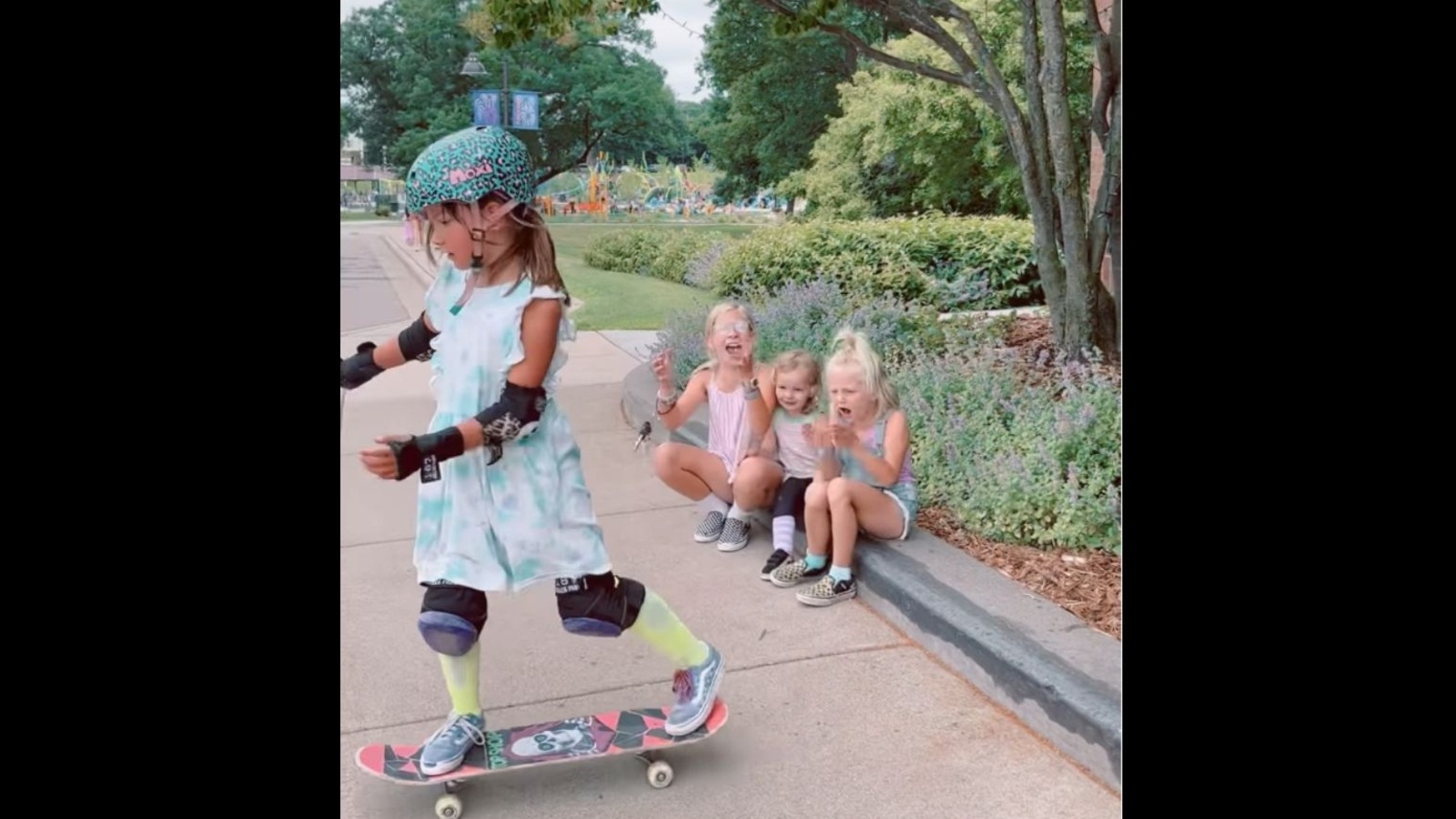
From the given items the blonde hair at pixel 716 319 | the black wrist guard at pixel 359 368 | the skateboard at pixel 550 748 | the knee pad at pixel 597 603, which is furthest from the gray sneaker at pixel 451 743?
the blonde hair at pixel 716 319

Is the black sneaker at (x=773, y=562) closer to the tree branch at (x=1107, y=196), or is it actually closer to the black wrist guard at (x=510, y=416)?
the black wrist guard at (x=510, y=416)

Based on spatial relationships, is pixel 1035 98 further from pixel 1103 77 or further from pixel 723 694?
pixel 723 694

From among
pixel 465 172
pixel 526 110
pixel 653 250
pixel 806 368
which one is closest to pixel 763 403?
pixel 806 368

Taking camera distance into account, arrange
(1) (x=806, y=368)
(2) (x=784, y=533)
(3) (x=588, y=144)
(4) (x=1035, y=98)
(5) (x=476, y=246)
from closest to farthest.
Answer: (5) (x=476, y=246) → (3) (x=588, y=144) → (1) (x=806, y=368) → (2) (x=784, y=533) → (4) (x=1035, y=98)

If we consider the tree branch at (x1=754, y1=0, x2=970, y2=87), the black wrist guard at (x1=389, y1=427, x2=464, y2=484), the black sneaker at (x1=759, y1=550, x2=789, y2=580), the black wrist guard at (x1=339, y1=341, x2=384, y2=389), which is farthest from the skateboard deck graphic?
the tree branch at (x1=754, y1=0, x2=970, y2=87)

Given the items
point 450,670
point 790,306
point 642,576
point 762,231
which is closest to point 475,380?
point 450,670

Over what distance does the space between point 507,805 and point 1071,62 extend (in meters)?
4.01

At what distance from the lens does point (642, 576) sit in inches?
148

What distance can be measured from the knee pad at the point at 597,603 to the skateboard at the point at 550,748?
Result: 234mm

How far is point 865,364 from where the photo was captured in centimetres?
367

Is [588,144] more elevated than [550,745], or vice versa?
[588,144]

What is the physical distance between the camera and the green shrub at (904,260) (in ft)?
15.3

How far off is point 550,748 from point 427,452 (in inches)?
29.9
